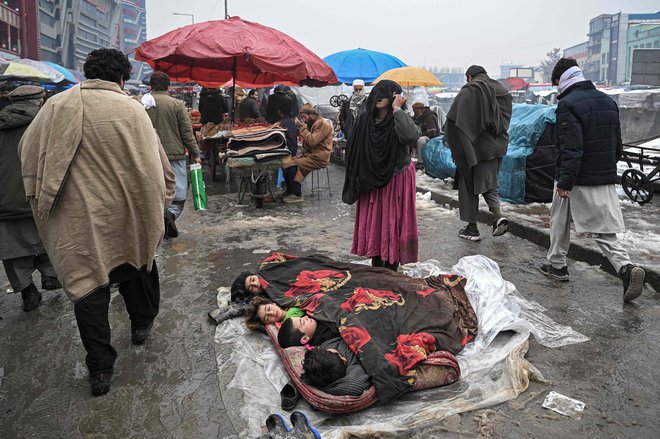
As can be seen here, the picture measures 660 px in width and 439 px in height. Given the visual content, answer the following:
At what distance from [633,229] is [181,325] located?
537cm

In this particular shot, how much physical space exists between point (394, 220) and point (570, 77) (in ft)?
6.41

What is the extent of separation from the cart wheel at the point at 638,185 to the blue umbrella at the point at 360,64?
8348 mm

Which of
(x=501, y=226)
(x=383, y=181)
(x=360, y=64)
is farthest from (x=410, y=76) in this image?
(x=383, y=181)

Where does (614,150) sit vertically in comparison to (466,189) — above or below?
above

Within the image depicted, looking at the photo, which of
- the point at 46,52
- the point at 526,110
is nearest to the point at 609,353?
the point at 526,110

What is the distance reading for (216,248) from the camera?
235 inches

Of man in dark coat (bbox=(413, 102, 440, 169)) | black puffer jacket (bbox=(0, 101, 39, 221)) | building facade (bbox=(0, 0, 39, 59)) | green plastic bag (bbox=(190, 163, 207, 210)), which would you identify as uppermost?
building facade (bbox=(0, 0, 39, 59))

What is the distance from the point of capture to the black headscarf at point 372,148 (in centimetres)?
433

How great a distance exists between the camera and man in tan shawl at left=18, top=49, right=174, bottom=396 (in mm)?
2811

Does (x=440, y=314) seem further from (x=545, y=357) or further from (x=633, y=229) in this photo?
(x=633, y=229)

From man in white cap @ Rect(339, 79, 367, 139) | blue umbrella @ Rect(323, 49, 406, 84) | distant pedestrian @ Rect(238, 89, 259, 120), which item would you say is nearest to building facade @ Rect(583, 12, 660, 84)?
blue umbrella @ Rect(323, 49, 406, 84)

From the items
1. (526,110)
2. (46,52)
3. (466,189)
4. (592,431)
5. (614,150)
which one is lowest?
(592,431)

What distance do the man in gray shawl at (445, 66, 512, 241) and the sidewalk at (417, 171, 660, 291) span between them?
1.52 ft

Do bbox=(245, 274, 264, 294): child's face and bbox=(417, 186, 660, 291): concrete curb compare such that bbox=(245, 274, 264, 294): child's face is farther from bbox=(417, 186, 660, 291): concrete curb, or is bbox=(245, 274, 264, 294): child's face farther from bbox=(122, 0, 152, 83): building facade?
bbox=(122, 0, 152, 83): building facade
